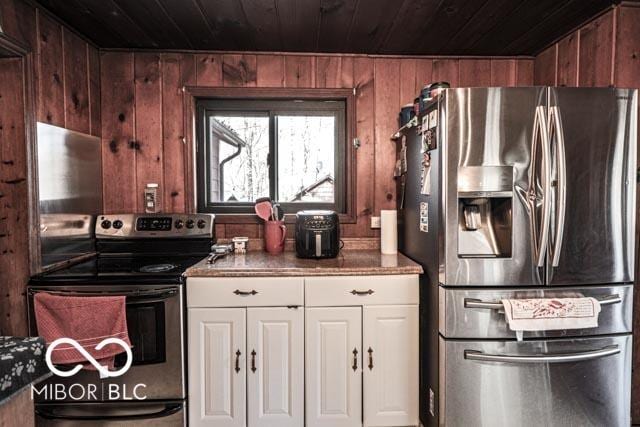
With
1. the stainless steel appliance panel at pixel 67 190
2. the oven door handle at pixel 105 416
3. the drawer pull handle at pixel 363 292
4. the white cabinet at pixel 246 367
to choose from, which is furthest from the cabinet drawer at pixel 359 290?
the stainless steel appliance panel at pixel 67 190

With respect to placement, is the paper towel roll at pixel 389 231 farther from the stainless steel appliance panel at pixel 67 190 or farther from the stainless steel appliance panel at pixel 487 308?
the stainless steel appliance panel at pixel 67 190

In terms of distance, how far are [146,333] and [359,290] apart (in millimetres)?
1059

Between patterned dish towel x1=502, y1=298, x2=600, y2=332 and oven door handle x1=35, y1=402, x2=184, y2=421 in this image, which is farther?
oven door handle x1=35, y1=402, x2=184, y2=421

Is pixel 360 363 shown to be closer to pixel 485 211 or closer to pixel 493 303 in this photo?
pixel 493 303

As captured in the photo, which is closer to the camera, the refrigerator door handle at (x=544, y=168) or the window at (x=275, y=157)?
the refrigerator door handle at (x=544, y=168)

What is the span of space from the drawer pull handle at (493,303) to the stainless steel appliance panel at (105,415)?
149 cm

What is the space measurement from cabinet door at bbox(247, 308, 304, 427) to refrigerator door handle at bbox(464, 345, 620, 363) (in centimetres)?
82

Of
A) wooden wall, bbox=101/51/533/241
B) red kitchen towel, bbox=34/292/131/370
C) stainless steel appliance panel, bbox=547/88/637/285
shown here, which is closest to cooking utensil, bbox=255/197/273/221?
wooden wall, bbox=101/51/533/241

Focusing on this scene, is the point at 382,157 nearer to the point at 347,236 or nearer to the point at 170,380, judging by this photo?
the point at 347,236

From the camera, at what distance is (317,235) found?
2107 millimetres

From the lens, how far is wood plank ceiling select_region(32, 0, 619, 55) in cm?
186

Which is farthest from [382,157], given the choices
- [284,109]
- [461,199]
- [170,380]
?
[170,380]

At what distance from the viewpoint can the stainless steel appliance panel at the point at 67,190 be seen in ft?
6.18

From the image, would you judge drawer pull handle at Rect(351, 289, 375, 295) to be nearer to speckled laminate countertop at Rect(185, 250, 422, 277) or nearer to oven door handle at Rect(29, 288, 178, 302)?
speckled laminate countertop at Rect(185, 250, 422, 277)
